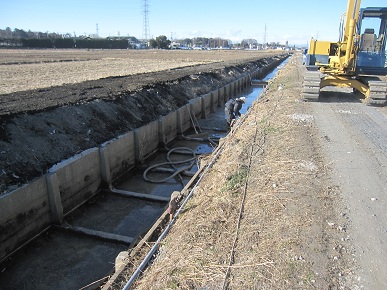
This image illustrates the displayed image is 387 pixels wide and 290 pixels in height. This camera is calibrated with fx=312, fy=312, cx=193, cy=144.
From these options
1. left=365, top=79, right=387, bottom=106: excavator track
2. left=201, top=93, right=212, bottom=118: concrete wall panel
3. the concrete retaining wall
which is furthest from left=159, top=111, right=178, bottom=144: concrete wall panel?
left=365, top=79, right=387, bottom=106: excavator track

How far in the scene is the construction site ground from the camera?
148 inches

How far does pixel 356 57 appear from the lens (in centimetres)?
1312

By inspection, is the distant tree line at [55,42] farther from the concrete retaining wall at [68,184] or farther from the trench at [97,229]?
the trench at [97,229]

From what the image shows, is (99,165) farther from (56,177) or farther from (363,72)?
(363,72)

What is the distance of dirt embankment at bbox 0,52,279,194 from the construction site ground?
0.12 feet

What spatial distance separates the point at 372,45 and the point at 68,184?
1315cm

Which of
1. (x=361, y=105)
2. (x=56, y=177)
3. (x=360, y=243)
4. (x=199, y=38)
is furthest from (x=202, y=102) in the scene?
(x=199, y=38)

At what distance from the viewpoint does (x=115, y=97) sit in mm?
11664

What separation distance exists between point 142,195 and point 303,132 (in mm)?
4918

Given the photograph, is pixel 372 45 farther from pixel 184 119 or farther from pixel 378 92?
pixel 184 119

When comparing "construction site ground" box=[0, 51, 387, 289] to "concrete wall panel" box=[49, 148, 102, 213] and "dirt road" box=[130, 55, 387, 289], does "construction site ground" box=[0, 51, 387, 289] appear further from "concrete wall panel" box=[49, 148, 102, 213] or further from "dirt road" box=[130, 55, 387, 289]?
"concrete wall panel" box=[49, 148, 102, 213]

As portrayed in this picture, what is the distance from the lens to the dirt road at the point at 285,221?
3.68 m

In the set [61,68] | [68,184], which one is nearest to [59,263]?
[68,184]

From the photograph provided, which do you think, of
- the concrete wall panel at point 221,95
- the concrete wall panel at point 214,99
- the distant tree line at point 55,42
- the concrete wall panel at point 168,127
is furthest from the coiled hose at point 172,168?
the distant tree line at point 55,42
